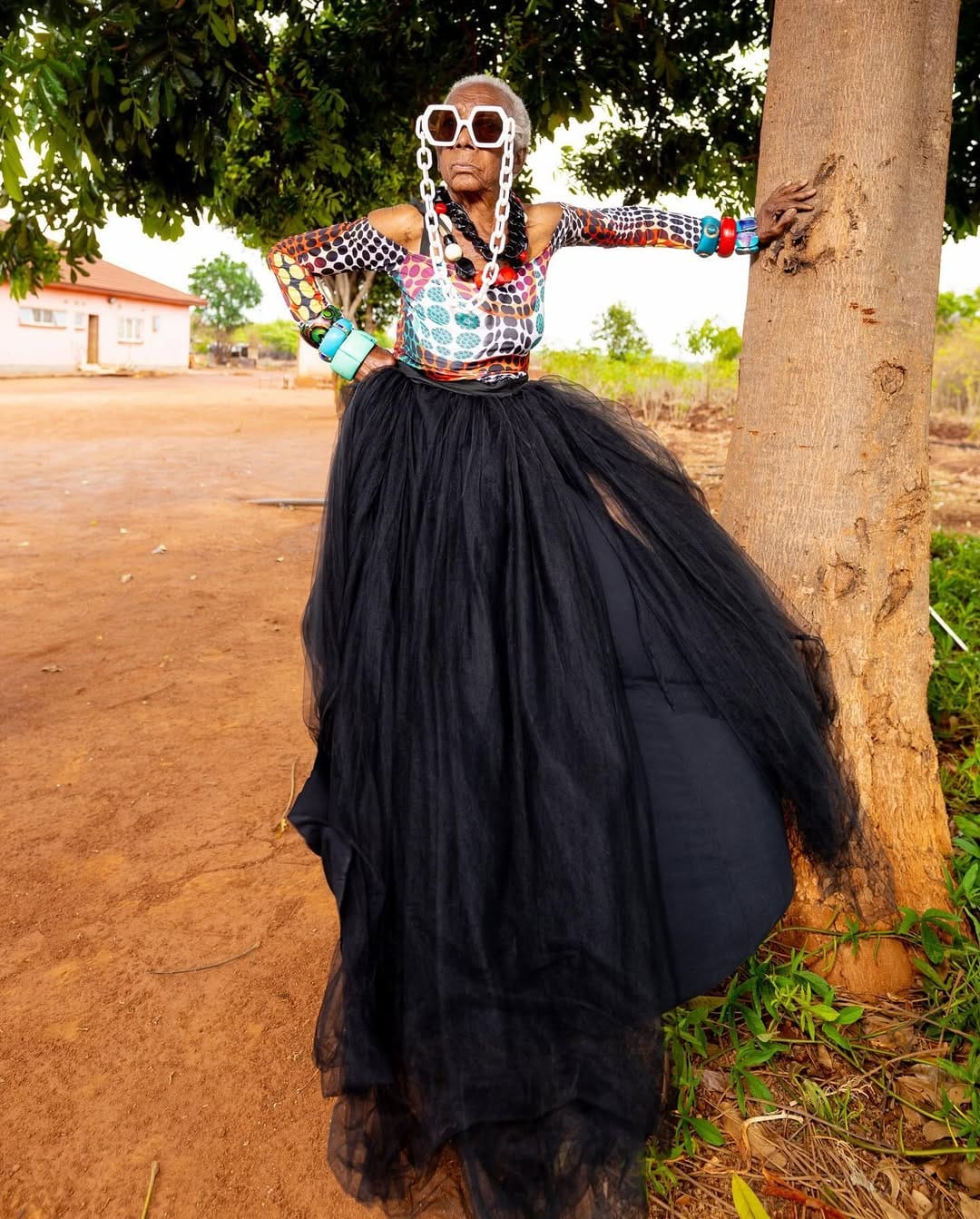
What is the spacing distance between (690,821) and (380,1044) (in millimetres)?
672

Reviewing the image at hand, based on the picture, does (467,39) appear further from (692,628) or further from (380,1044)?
(380,1044)

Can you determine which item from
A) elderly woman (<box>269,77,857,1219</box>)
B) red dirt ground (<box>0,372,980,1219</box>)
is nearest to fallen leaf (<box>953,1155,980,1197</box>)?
elderly woman (<box>269,77,857,1219</box>)

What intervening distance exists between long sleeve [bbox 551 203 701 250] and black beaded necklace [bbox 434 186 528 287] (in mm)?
150

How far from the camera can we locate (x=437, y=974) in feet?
5.01

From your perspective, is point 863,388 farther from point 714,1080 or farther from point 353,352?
point 714,1080

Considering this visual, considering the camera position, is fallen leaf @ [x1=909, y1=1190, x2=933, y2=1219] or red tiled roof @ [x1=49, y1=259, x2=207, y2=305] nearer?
fallen leaf @ [x1=909, y1=1190, x2=933, y2=1219]

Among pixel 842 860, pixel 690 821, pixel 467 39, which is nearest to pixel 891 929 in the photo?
pixel 842 860

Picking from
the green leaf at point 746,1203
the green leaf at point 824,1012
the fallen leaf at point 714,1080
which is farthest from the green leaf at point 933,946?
the green leaf at point 746,1203

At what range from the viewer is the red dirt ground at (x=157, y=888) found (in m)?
1.81

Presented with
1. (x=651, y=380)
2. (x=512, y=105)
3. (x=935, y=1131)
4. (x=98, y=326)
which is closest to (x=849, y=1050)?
(x=935, y=1131)

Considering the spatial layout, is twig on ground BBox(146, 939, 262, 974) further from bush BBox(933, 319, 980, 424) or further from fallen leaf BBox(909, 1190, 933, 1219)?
bush BBox(933, 319, 980, 424)

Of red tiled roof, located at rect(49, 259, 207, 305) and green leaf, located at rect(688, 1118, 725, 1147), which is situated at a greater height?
red tiled roof, located at rect(49, 259, 207, 305)

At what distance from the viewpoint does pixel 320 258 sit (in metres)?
2.17

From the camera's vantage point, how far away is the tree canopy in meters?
3.11
